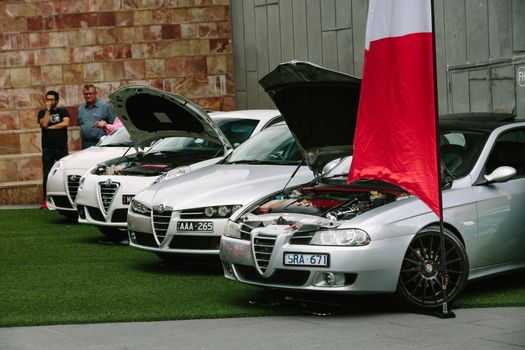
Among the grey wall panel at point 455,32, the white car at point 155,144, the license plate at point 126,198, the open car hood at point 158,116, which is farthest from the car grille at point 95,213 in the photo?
the grey wall panel at point 455,32

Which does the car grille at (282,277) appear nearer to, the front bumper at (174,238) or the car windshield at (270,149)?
the front bumper at (174,238)

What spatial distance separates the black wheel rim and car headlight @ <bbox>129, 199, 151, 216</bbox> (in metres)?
3.71

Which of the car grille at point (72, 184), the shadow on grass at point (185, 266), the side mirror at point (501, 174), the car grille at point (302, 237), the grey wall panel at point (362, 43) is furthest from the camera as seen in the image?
the car grille at point (72, 184)

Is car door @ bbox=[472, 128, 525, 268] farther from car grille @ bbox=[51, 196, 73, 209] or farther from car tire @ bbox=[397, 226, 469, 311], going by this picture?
car grille @ bbox=[51, 196, 73, 209]

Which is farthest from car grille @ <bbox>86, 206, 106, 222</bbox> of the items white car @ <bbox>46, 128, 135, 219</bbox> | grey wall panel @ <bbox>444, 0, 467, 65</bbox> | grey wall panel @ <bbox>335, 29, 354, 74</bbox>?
grey wall panel @ <bbox>335, 29, 354, 74</bbox>

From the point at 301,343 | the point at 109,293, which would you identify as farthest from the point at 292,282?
the point at 109,293

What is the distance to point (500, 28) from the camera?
17.0 metres

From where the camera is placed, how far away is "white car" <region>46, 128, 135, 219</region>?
1733cm

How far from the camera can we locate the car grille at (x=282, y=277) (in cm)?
926

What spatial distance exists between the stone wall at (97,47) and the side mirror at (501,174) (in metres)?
17.3

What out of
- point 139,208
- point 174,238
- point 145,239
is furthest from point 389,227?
point 139,208

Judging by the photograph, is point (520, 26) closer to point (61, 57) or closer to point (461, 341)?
point (461, 341)

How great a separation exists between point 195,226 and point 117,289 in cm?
105

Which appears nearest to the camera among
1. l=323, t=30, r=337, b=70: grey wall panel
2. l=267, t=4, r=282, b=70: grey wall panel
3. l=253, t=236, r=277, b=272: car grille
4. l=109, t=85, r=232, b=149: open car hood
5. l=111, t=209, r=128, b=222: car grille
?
l=253, t=236, r=277, b=272: car grille
